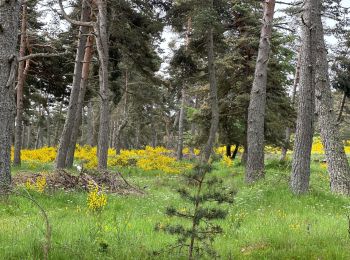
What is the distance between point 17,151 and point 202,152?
15800mm

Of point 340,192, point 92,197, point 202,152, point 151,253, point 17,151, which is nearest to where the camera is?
point 202,152

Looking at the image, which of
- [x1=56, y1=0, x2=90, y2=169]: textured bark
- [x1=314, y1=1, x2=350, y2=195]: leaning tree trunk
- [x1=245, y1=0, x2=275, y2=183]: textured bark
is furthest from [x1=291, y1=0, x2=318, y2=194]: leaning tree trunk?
[x1=56, y1=0, x2=90, y2=169]: textured bark

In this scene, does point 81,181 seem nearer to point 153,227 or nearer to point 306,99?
point 153,227

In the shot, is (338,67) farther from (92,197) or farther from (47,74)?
(92,197)

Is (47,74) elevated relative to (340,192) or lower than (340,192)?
elevated

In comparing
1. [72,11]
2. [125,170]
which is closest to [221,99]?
[125,170]

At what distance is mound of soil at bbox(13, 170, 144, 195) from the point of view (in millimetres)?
10789

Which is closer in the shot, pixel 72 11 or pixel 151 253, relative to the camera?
pixel 151 253

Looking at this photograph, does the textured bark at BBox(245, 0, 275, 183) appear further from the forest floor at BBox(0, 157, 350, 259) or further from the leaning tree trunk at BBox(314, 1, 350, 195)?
the leaning tree trunk at BBox(314, 1, 350, 195)

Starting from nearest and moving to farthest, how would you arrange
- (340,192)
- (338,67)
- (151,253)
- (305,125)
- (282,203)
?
(151,253) < (282,203) < (305,125) < (340,192) < (338,67)

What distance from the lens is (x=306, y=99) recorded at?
10289 millimetres

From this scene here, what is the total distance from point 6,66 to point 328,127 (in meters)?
8.28

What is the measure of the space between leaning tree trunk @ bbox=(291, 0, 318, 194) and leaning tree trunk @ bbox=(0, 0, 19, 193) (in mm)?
6676

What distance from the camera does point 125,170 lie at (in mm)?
18766
